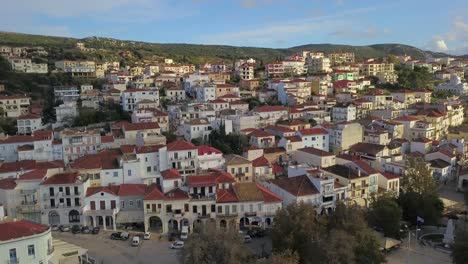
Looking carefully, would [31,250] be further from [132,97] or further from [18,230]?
[132,97]

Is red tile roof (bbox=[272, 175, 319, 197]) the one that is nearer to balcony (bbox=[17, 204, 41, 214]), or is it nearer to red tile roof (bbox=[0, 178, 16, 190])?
balcony (bbox=[17, 204, 41, 214])

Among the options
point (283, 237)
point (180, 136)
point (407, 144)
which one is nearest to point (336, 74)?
point (407, 144)

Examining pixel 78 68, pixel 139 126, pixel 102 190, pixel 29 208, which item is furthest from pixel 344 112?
pixel 78 68

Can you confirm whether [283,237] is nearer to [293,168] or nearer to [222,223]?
[222,223]

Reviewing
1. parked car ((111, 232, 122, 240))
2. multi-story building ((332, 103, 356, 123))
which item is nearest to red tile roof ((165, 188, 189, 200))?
parked car ((111, 232, 122, 240))

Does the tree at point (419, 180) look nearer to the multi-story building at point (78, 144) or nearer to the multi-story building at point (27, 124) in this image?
the multi-story building at point (78, 144)

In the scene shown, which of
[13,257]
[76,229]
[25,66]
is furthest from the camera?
[25,66]
